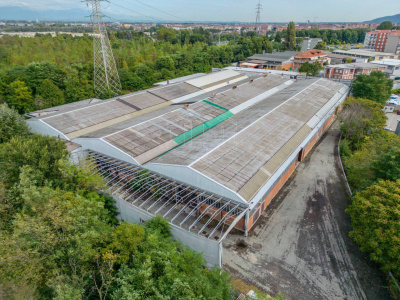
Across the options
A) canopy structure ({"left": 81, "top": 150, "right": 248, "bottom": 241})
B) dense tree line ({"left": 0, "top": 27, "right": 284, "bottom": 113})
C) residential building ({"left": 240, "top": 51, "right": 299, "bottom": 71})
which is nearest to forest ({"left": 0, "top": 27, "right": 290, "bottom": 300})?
canopy structure ({"left": 81, "top": 150, "right": 248, "bottom": 241})

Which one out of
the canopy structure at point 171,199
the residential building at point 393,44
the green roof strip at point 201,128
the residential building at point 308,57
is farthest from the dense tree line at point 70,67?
the residential building at point 393,44

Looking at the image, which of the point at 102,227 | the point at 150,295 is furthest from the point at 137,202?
the point at 150,295

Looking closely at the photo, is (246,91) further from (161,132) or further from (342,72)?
(342,72)

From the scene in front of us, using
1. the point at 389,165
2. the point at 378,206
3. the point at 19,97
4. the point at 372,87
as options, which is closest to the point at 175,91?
the point at 19,97

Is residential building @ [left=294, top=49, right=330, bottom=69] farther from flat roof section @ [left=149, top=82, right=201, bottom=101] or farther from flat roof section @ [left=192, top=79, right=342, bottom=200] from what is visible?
flat roof section @ [left=149, top=82, right=201, bottom=101]

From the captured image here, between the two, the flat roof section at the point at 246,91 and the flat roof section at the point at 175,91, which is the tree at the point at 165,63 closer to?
the flat roof section at the point at 175,91

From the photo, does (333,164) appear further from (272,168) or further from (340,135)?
(272,168)
